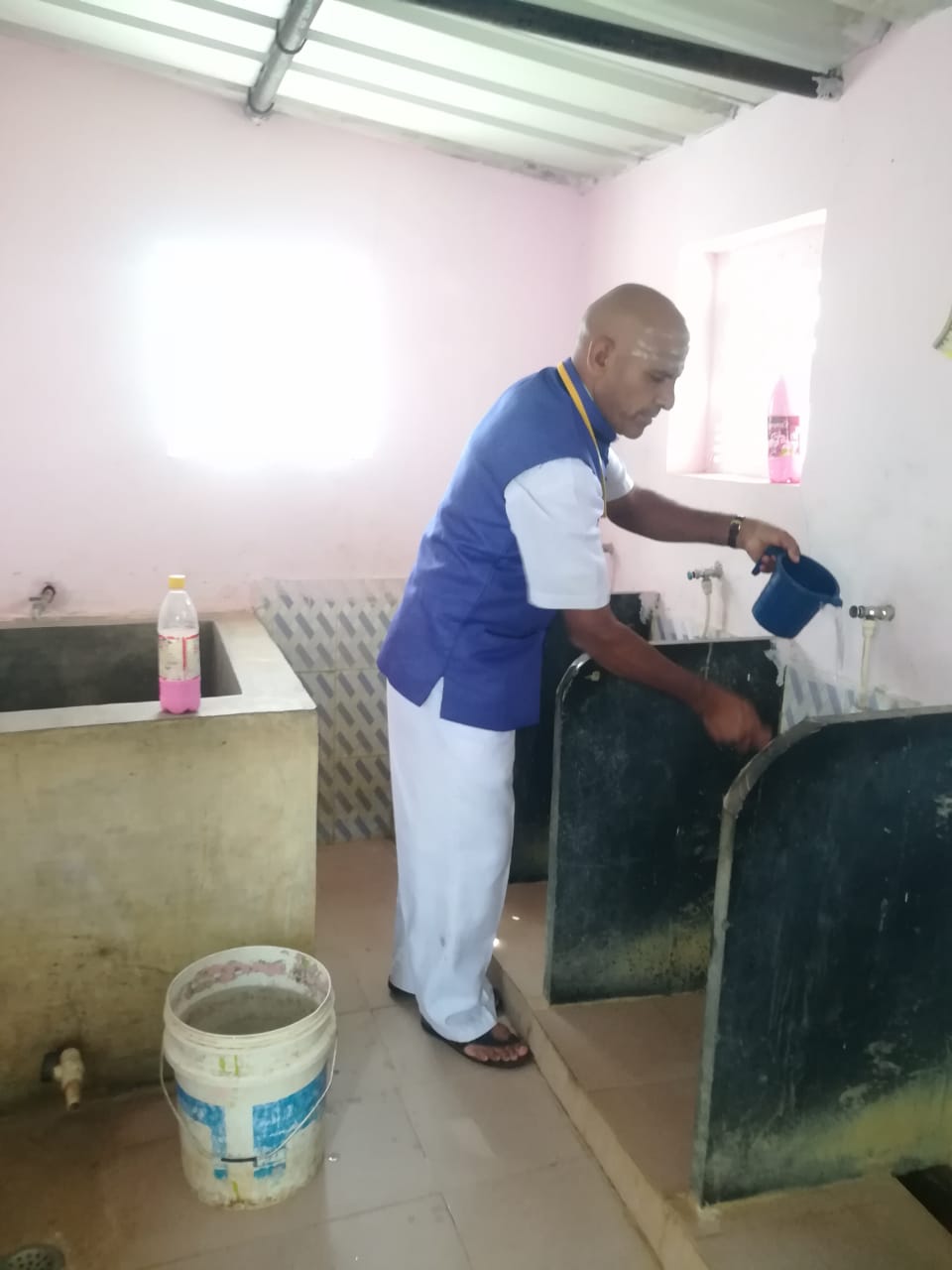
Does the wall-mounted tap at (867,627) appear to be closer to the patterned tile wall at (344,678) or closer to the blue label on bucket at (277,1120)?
the patterned tile wall at (344,678)

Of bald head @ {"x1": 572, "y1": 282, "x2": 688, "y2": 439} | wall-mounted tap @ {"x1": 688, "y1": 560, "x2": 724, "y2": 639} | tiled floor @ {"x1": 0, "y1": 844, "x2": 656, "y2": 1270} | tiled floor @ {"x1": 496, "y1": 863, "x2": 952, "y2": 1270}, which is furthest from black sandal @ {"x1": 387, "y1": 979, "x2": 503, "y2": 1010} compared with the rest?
bald head @ {"x1": 572, "y1": 282, "x2": 688, "y2": 439}

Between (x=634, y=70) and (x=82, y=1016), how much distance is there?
2.09 meters

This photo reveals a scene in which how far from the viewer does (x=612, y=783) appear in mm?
1717

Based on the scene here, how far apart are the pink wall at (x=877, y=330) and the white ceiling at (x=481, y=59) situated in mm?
104

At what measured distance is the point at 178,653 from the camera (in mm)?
1571

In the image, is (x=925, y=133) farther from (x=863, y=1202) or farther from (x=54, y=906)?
(x=54, y=906)

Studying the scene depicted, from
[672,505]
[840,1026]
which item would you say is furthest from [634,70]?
[840,1026]

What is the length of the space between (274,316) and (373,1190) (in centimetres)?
201

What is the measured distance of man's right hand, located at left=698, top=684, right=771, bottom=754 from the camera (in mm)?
1438

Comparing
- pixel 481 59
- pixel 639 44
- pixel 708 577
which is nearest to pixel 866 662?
pixel 708 577

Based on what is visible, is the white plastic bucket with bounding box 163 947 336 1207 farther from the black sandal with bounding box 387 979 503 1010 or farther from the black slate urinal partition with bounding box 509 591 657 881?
the black slate urinal partition with bounding box 509 591 657 881

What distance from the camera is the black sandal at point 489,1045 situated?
1.76m

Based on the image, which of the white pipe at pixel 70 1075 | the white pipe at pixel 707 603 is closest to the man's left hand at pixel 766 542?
the white pipe at pixel 707 603

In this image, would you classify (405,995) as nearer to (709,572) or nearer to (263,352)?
(709,572)
